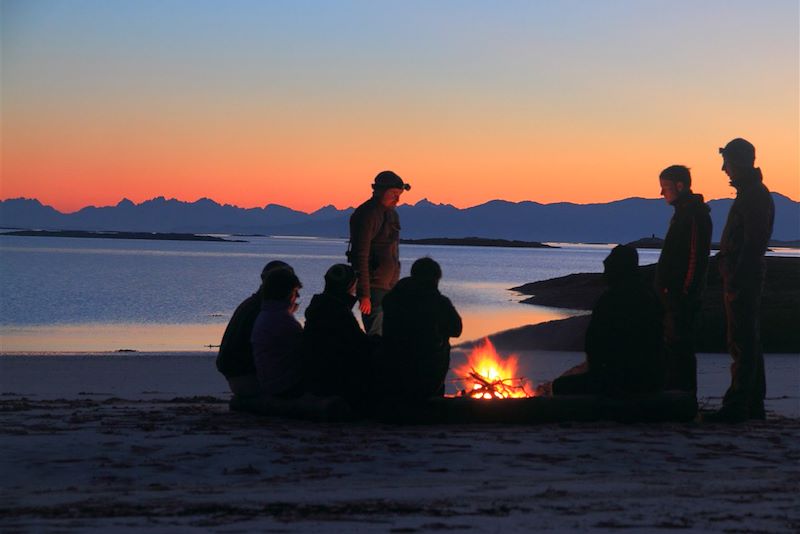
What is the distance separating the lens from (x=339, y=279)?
812 cm

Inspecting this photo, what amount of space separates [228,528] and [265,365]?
141 inches

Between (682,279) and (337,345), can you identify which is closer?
(337,345)

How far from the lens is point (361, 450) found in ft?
22.8

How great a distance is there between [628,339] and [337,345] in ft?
6.93

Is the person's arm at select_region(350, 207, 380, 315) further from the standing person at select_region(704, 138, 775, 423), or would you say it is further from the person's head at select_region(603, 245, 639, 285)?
the standing person at select_region(704, 138, 775, 423)

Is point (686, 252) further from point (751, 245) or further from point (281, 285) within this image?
point (281, 285)

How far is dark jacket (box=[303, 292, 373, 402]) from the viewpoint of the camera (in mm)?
8070

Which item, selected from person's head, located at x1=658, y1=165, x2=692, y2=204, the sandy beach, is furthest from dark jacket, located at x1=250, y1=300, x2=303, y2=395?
person's head, located at x1=658, y1=165, x2=692, y2=204

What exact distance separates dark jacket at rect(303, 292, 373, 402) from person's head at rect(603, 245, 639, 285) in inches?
73.2

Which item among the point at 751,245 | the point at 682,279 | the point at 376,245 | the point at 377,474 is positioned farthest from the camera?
the point at 376,245

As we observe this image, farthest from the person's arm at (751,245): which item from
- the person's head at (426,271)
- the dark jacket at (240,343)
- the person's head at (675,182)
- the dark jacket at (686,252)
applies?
the dark jacket at (240,343)

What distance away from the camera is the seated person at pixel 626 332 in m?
8.00

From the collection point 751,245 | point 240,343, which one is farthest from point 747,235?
point 240,343

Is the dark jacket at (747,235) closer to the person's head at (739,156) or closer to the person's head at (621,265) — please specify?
the person's head at (739,156)
